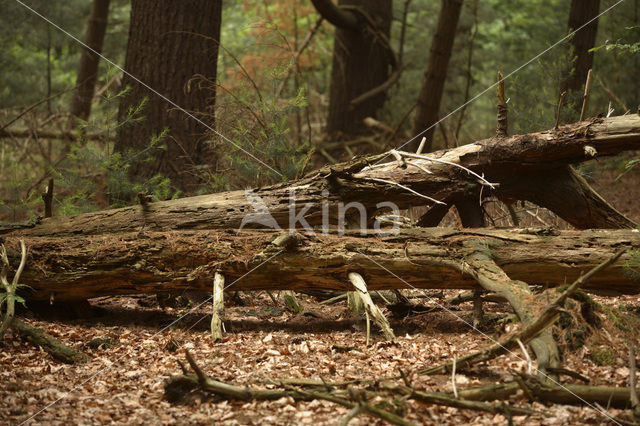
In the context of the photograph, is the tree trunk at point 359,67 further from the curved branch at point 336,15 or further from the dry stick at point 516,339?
the dry stick at point 516,339

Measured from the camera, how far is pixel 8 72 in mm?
11594

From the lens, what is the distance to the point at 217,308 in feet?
14.2

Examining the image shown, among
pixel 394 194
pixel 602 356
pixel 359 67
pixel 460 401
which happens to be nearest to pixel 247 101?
pixel 394 194

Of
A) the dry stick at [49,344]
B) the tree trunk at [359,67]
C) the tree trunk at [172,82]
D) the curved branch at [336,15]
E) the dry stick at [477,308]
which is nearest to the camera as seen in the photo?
the dry stick at [49,344]

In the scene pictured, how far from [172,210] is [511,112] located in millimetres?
5122

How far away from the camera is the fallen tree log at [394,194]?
494cm

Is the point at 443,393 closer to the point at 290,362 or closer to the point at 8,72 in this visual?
the point at 290,362

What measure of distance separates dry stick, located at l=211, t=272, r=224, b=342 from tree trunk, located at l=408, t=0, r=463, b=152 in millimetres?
5279

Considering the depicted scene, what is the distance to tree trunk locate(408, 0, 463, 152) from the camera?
916 centimetres

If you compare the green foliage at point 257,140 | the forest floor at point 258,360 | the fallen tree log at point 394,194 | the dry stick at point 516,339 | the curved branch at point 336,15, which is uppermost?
the curved branch at point 336,15

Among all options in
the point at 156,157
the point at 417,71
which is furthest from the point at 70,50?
the point at 417,71

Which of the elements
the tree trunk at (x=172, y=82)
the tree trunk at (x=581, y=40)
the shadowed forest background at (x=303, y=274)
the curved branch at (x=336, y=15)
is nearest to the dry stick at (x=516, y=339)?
the shadowed forest background at (x=303, y=274)

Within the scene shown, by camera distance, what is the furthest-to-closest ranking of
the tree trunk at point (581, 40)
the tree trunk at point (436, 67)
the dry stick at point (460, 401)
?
the tree trunk at point (436, 67) → the tree trunk at point (581, 40) → the dry stick at point (460, 401)

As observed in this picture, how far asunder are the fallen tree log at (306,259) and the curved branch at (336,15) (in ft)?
20.3
